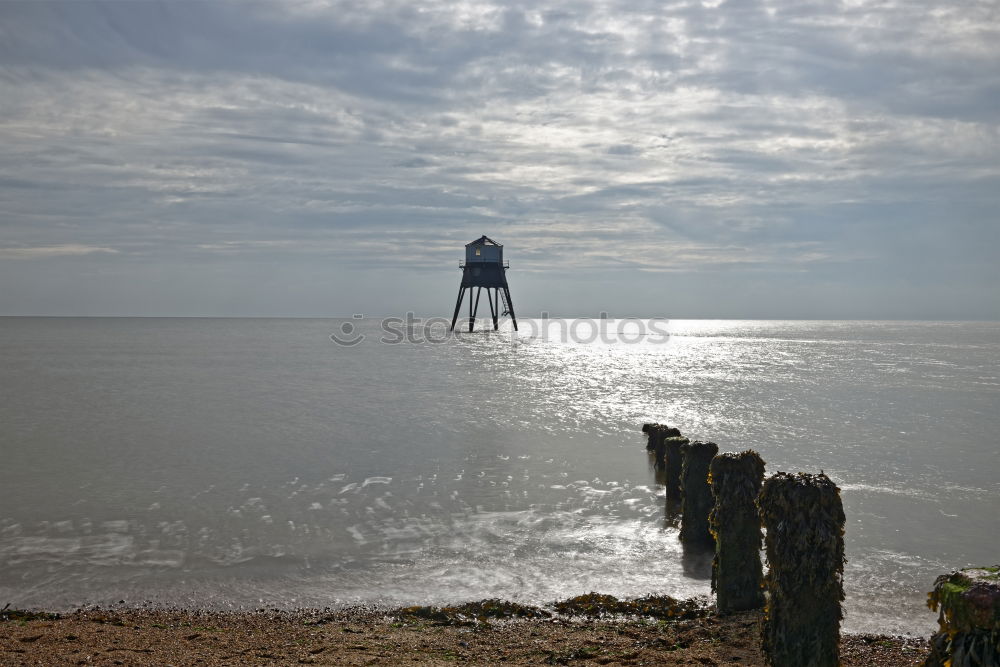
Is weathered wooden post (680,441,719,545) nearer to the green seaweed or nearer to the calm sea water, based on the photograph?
the calm sea water

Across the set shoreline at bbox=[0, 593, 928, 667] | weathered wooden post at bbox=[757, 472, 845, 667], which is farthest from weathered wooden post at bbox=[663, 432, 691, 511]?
weathered wooden post at bbox=[757, 472, 845, 667]

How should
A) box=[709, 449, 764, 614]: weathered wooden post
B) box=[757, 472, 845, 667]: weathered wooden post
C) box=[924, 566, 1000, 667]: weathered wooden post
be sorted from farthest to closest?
box=[709, 449, 764, 614]: weathered wooden post < box=[757, 472, 845, 667]: weathered wooden post < box=[924, 566, 1000, 667]: weathered wooden post

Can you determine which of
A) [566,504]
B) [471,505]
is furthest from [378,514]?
[566,504]

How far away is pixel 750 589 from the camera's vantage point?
27.6 feet

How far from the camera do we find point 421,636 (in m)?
7.91

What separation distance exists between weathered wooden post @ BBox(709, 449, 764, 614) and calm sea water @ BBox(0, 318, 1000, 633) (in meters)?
1.22

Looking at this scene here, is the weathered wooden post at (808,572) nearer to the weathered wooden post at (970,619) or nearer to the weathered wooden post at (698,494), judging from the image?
the weathered wooden post at (970,619)

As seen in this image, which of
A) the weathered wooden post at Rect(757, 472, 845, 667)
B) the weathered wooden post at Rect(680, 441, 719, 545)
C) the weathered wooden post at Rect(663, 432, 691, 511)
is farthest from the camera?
the weathered wooden post at Rect(663, 432, 691, 511)

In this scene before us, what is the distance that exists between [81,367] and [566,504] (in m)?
50.1

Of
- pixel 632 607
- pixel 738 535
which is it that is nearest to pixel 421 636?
pixel 632 607

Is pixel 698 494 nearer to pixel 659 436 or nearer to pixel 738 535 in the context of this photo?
pixel 738 535

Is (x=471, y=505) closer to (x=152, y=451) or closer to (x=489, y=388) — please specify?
(x=152, y=451)

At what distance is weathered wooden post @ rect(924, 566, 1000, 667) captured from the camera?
4234 mm

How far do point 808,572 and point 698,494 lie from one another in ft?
16.0
